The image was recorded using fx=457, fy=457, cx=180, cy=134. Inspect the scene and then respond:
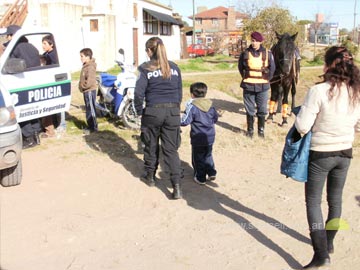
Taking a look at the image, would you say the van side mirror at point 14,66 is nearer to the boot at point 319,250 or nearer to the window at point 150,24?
the boot at point 319,250

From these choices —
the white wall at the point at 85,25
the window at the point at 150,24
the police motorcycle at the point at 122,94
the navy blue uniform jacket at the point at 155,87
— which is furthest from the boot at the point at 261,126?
the window at the point at 150,24

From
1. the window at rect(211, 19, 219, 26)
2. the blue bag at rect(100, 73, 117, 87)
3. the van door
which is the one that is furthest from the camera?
the window at rect(211, 19, 219, 26)

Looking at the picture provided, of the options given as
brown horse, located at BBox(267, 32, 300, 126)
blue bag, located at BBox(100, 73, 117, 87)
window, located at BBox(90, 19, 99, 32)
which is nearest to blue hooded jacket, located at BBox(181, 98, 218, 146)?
blue bag, located at BBox(100, 73, 117, 87)

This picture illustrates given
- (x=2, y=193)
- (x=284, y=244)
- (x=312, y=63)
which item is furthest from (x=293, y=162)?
(x=312, y=63)

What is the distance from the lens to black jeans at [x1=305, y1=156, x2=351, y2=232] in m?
3.58

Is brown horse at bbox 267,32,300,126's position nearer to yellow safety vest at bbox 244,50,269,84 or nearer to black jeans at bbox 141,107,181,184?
yellow safety vest at bbox 244,50,269,84

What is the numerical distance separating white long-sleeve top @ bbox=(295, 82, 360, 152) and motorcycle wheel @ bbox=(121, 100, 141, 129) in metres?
5.56

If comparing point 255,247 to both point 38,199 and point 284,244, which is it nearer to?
point 284,244

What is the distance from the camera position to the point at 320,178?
3611mm

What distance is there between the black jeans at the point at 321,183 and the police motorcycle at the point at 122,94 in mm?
5273

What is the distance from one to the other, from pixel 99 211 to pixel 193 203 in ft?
3.52

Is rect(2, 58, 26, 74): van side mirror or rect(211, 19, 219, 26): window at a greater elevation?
rect(211, 19, 219, 26): window

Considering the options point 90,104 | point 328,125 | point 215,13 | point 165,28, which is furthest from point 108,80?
point 215,13

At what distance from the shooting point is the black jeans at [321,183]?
3580 mm
